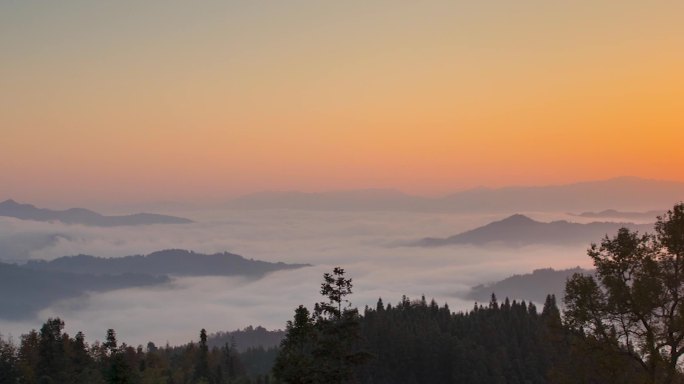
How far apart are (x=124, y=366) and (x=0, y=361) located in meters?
57.3

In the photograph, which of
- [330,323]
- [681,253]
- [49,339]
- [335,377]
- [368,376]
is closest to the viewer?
[681,253]

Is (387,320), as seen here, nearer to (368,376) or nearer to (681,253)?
(368,376)

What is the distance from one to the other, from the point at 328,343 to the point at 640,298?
18.0 metres

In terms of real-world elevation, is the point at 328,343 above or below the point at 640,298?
below

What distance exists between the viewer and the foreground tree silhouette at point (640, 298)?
25.7 m

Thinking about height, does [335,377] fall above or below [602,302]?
below

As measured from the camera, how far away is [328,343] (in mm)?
37875

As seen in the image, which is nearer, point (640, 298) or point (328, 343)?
point (640, 298)

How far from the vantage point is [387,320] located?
169 metres

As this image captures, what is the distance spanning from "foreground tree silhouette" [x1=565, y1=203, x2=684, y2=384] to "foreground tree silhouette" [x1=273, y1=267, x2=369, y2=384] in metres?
13.3

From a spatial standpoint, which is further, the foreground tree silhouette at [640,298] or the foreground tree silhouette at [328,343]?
the foreground tree silhouette at [328,343]

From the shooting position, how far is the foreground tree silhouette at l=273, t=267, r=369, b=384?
112 feet

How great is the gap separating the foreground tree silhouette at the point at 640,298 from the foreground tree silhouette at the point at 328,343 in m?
13.3

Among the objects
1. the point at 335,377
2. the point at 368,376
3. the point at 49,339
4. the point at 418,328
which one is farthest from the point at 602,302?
the point at 418,328
